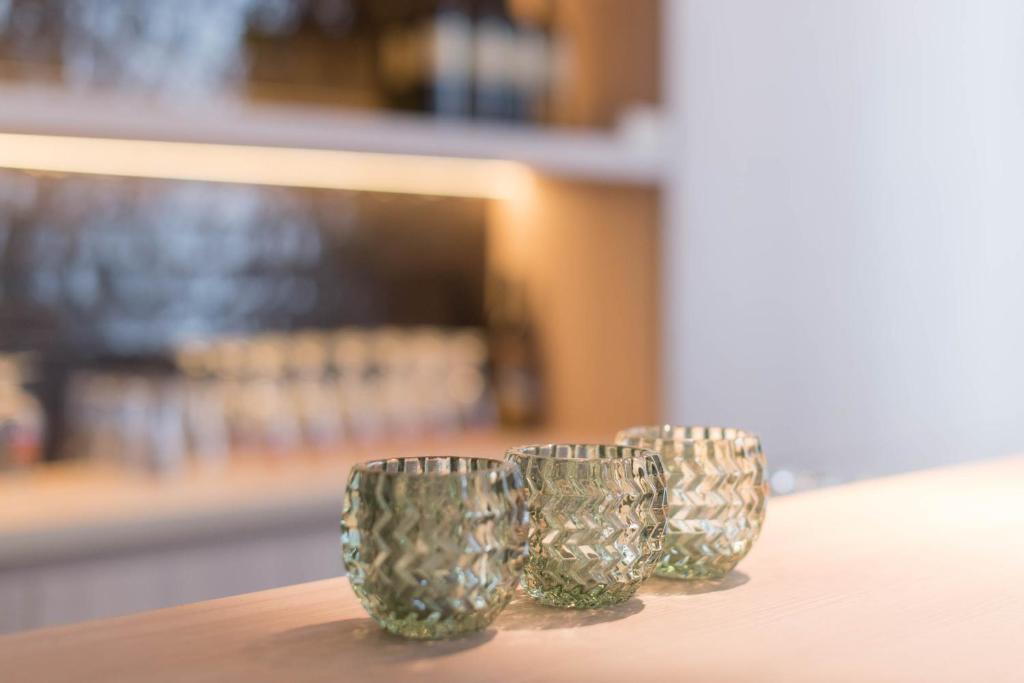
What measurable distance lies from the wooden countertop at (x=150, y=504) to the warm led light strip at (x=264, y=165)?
0.46 meters

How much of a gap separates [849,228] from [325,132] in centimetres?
103

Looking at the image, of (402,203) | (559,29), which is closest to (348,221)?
(402,203)

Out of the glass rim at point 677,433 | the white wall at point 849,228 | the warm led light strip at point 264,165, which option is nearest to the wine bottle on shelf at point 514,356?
the warm led light strip at point 264,165

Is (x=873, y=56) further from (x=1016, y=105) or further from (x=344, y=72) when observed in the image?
(x=344, y=72)

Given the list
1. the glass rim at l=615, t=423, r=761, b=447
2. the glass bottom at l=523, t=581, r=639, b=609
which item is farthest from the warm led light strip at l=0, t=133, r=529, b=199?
the glass bottom at l=523, t=581, r=639, b=609

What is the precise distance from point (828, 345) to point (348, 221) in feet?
2.93

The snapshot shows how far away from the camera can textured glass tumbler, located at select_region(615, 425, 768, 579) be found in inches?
25.0

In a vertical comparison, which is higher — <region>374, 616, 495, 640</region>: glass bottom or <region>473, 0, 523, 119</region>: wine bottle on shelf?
<region>473, 0, 523, 119</region>: wine bottle on shelf

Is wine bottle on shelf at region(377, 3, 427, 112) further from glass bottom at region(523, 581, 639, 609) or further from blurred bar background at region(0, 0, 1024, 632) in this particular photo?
glass bottom at region(523, 581, 639, 609)

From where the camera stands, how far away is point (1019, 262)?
8.40ft

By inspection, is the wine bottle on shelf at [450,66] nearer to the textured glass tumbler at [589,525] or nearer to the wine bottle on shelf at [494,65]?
the wine bottle on shelf at [494,65]

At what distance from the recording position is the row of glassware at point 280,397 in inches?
69.0

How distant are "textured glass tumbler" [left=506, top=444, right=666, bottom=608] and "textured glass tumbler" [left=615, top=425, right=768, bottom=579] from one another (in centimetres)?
6

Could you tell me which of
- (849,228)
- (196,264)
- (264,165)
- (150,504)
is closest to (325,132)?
(264,165)
